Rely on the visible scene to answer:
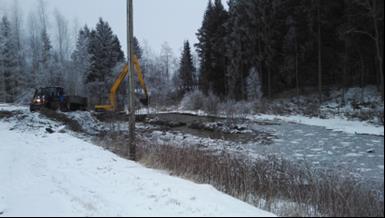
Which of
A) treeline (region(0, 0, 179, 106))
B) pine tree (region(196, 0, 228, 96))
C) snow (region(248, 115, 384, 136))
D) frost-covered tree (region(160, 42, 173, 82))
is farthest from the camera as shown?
frost-covered tree (region(160, 42, 173, 82))

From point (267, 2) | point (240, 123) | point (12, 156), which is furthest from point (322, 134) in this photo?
point (267, 2)

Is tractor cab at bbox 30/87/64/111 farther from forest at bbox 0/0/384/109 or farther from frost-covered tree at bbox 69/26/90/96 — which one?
frost-covered tree at bbox 69/26/90/96

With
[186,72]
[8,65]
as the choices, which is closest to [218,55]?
[186,72]

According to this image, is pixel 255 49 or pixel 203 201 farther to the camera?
pixel 255 49

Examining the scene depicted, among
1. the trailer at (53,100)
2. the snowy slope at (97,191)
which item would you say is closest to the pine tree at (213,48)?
the trailer at (53,100)

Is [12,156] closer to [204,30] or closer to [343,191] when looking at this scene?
[343,191]

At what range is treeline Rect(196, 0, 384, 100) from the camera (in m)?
28.2

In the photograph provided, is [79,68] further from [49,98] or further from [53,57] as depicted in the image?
[49,98]

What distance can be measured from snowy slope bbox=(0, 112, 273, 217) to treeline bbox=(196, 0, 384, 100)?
747 inches

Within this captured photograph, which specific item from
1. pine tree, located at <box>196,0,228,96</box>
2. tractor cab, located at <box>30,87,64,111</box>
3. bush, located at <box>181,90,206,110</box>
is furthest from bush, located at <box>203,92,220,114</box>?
pine tree, located at <box>196,0,228,96</box>

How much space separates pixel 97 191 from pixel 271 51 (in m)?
32.6

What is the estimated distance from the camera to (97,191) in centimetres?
529

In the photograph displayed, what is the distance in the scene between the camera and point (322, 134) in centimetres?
1455

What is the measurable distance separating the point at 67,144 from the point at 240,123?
12337 millimetres
